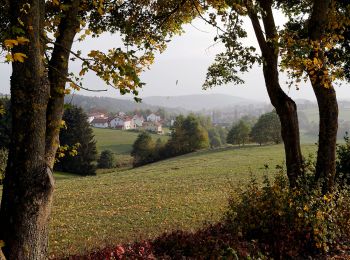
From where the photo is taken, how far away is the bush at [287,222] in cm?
804

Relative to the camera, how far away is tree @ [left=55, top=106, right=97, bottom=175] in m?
63.4

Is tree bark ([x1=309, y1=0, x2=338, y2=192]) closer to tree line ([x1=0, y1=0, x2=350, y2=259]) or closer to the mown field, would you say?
tree line ([x1=0, y1=0, x2=350, y2=259])

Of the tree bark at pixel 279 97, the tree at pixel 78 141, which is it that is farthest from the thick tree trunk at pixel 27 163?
the tree at pixel 78 141

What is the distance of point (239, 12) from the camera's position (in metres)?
8.90

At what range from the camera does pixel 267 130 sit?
78.3 metres

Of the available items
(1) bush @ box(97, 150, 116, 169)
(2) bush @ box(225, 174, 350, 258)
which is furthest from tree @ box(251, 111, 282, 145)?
(2) bush @ box(225, 174, 350, 258)

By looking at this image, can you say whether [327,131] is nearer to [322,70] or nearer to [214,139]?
[322,70]

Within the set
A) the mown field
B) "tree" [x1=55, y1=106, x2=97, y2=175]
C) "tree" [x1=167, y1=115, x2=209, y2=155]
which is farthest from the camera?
"tree" [x1=167, y1=115, x2=209, y2=155]

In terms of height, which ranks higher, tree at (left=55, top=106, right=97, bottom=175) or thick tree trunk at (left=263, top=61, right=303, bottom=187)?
thick tree trunk at (left=263, top=61, right=303, bottom=187)

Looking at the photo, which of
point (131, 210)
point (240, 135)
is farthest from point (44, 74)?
point (240, 135)

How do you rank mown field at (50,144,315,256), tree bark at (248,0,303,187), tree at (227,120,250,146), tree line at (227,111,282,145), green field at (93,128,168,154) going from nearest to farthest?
1. tree bark at (248,0,303,187)
2. mown field at (50,144,315,256)
3. tree line at (227,111,282,145)
4. tree at (227,120,250,146)
5. green field at (93,128,168,154)

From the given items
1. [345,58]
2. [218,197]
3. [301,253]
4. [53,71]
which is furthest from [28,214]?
[218,197]

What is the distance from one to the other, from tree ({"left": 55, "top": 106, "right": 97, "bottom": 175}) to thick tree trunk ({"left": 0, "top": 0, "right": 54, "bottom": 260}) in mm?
59285

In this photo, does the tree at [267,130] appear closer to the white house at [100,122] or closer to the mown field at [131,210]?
the mown field at [131,210]
